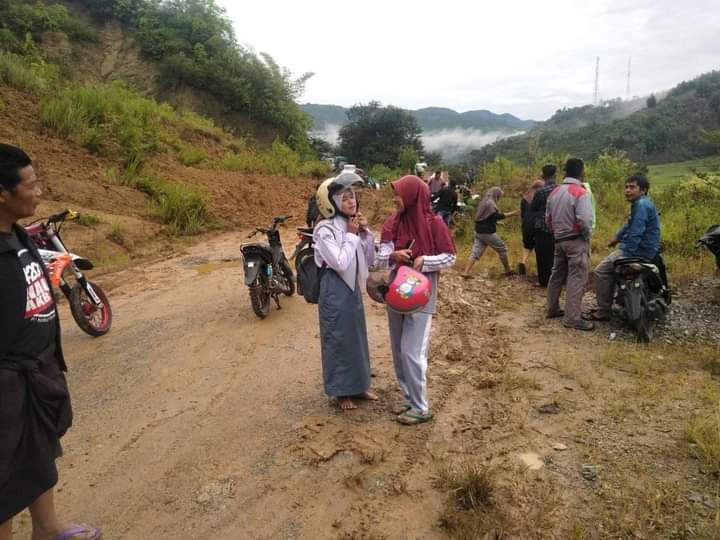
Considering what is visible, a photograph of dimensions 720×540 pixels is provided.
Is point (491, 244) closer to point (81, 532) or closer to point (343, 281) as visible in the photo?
point (343, 281)

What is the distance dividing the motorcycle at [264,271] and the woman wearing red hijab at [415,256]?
2436 millimetres

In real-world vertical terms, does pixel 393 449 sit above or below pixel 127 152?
below

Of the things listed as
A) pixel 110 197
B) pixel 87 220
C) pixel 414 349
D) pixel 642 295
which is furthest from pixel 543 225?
pixel 110 197

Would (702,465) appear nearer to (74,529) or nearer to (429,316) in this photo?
(429,316)

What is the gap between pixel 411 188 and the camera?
10.7 feet

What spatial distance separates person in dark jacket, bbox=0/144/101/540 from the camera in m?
1.98

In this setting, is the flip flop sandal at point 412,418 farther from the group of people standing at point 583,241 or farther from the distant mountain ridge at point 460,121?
the distant mountain ridge at point 460,121

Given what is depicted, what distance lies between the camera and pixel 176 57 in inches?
785

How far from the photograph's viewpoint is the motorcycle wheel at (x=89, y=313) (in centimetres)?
505

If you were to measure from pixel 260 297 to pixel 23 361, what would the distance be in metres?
3.66

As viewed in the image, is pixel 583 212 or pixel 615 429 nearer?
pixel 615 429

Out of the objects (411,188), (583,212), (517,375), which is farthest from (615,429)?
(583,212)

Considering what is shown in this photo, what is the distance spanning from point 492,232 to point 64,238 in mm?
6553

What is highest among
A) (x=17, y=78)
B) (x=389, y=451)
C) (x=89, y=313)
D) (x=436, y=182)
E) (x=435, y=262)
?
(x=17, y=78)
